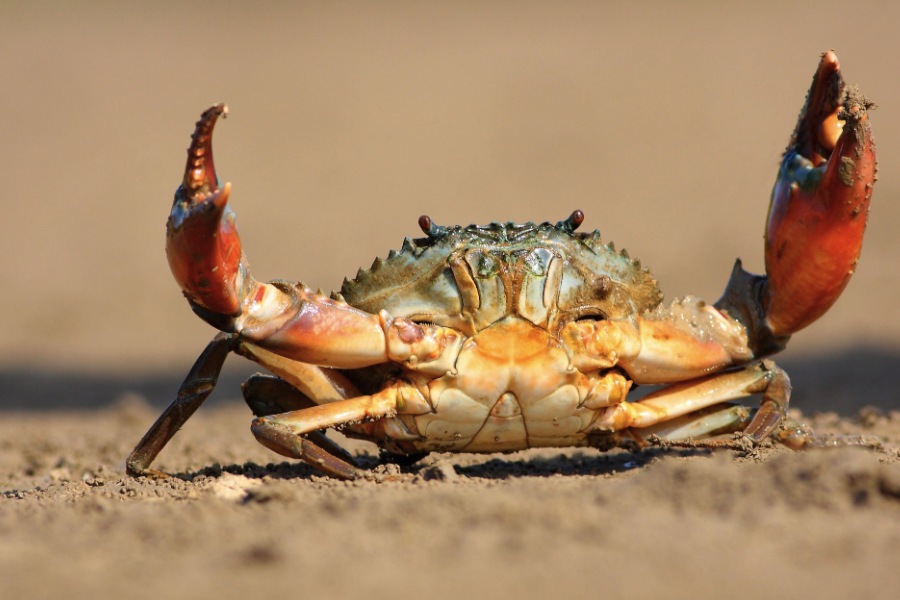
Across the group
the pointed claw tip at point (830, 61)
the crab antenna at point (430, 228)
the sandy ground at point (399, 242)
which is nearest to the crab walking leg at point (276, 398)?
the sandy ground at point (399, 242)

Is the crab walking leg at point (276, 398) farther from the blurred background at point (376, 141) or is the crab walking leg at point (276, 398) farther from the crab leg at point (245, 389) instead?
the blurred background at point (376, 141)

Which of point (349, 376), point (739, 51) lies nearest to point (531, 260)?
point (349, 376)

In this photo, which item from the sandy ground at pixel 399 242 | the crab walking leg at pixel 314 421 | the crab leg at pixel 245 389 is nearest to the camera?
the sandy ground at pixel 399 242

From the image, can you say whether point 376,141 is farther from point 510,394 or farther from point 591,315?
point 510,394

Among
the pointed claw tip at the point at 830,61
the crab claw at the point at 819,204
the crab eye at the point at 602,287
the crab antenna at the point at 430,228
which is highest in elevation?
the pointed claw tip at the point at 830,61

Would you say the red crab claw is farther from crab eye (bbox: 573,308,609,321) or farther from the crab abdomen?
crab eye (bbox: 573,308,609,321)

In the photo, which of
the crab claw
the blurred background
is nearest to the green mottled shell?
the crab claw

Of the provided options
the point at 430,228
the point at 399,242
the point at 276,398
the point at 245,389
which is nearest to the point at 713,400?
the point at 430,228
